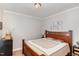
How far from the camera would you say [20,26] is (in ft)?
3.53

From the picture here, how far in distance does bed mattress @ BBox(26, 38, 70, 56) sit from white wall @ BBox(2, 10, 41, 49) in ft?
0.45

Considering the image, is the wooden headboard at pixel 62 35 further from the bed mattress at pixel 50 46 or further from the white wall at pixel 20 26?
the white wall at pixel 20 26

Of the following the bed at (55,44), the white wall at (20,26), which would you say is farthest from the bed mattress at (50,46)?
the white wall at (20,26)

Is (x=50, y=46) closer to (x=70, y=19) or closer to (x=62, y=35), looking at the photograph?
(x=62, y=35)

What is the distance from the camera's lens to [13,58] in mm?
774

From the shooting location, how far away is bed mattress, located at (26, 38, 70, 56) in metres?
0.99

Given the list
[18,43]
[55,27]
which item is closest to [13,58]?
[18,43]

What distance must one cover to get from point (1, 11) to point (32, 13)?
0.37 m

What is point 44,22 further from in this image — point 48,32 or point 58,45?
point 58,45

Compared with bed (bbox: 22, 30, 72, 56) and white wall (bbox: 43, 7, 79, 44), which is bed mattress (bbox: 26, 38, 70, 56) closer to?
bed (bbox: 22, 30, 72, 56)

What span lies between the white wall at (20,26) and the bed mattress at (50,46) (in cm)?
14

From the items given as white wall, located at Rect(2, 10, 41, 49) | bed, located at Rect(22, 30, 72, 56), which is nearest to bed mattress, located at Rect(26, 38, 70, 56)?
bed, located at Rect(22, 30, 72, 56)

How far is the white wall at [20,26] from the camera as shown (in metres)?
0.98

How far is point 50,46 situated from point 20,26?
0.50 m
